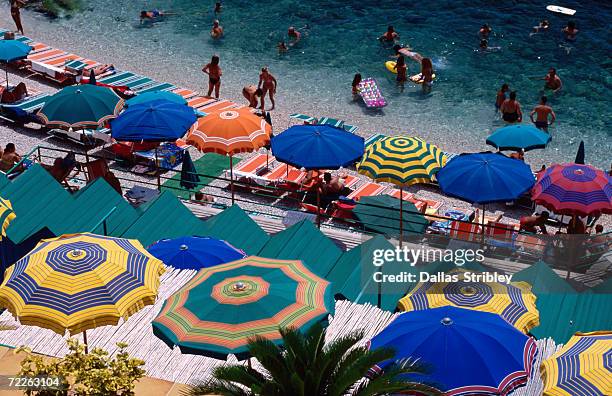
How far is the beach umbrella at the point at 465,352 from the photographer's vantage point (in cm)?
934

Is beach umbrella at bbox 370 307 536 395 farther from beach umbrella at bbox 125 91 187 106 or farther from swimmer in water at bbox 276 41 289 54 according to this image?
swimmer in water at bbox 276 41 289 54

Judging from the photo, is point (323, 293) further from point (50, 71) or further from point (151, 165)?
point (50, 71)

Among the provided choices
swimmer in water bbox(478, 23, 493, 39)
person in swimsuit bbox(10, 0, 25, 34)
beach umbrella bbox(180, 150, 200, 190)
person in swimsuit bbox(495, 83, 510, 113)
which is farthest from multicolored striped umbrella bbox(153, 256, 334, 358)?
person in swimsuit bbox(10, 0, 25, 34)

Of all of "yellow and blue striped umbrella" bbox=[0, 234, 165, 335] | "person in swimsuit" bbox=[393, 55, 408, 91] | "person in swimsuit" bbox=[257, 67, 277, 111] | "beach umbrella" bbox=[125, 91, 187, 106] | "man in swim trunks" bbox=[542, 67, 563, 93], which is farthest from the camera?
"person in swimsuit" bbox=[393, 55, 408, 91]

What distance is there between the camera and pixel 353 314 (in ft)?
38.5

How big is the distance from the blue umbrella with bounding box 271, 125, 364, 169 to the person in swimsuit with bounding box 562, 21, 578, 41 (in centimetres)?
1756

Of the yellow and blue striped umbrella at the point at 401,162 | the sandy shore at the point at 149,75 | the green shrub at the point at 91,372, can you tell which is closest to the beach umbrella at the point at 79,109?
the sandy shore at the point at 149,75

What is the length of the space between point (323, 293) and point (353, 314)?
4.48 ft

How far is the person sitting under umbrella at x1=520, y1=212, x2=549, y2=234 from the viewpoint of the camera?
54.9 ft

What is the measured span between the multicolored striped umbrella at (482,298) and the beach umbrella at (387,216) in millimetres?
4154

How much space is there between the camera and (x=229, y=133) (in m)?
17.0

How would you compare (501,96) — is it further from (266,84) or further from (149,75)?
(149,75)

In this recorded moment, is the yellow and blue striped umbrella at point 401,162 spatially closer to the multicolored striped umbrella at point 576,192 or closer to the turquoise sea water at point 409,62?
the multicolored striped umbrella at point 576,192

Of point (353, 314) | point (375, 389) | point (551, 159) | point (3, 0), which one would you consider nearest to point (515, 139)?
point (551, 159)
